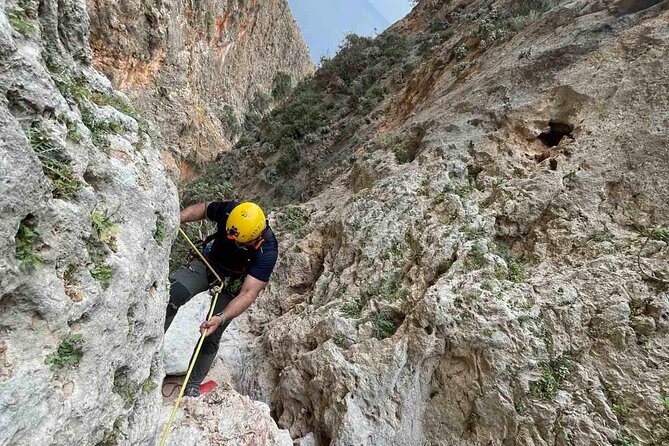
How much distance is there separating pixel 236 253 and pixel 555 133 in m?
5.07

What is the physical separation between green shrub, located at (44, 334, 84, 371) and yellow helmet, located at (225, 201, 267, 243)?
2.16 metres

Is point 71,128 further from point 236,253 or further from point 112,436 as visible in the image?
point 236,253

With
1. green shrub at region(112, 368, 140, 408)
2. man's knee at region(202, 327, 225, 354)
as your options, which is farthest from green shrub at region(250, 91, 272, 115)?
green shrub at region(112, 368, 140, 408)

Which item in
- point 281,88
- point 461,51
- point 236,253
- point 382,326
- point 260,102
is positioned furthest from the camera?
point 260,102

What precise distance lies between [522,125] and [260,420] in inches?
220

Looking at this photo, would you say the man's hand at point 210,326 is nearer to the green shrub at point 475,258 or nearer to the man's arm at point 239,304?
the man's arm at point 239,304

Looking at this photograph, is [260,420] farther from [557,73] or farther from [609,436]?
[557,73]

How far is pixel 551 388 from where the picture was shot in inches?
150

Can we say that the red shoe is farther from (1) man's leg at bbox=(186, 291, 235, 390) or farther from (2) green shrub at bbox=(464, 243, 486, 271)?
(2) green shrub at bbox=(464, 243, 486, 271)

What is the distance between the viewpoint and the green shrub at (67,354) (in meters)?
2.39

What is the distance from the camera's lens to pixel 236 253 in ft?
16.7

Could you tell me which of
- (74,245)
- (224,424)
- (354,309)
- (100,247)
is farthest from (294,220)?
(74,245)

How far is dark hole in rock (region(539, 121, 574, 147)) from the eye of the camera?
20.2 feet

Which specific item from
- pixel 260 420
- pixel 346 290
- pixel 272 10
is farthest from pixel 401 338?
pixel 272 10
